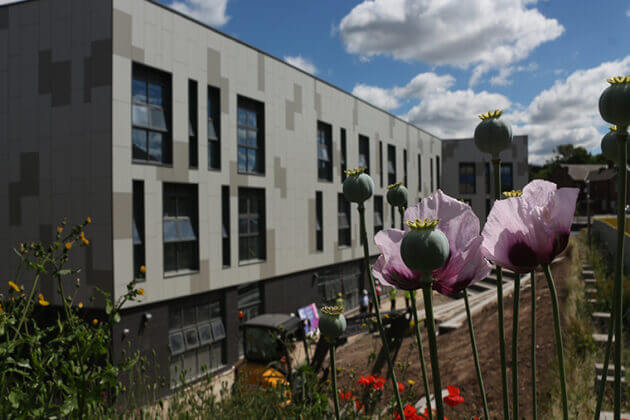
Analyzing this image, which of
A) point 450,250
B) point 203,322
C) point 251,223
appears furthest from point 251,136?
point 450,250

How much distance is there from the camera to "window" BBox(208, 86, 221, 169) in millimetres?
13320

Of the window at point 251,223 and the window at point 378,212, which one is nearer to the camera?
the window at point 251,223

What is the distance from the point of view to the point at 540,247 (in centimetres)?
90

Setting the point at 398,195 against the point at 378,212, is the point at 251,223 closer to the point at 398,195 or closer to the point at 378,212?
the point at 378,212

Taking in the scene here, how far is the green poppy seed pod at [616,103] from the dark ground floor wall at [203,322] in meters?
8.61

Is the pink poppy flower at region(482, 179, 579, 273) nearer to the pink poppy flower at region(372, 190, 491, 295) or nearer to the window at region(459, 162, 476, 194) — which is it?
the pink poppy flower at region(372, 190, 491, 295)

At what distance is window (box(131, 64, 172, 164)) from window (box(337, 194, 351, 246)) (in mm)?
9869

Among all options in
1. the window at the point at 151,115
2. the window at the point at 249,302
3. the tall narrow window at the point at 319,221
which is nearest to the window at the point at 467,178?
the tall narrow window at the point at 319,221

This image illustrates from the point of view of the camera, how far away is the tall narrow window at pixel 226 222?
13688 mm

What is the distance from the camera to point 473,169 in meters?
33.8

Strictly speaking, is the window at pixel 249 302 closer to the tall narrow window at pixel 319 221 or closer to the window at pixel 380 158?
the tall narrow window at pixel 319 221

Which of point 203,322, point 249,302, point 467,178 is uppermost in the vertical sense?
point 467,178

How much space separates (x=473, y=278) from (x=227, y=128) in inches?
522

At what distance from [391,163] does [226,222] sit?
1415 centimetres
